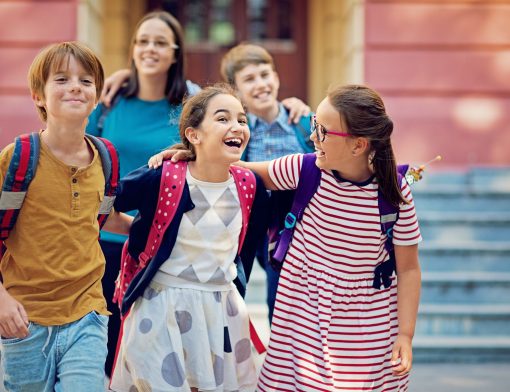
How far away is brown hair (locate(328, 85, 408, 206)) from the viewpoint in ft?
10.7

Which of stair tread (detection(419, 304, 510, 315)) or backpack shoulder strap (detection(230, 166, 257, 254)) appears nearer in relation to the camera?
backpack shoulder strap (detection(230, 166, 257, 254))

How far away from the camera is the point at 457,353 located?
5.93 m

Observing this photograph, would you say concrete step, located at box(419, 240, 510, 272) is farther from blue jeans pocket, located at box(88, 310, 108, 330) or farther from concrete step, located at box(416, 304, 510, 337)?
blue jeans pocket, located at box(88, 310, 108, 330)

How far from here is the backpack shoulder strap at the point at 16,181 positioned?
2852 mm

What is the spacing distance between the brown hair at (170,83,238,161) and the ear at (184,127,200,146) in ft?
0.07

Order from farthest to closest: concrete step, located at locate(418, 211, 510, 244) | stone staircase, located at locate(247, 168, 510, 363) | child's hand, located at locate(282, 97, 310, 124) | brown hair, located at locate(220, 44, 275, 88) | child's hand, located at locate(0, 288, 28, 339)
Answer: concrete step, located at locate(418, 211, 510, 244)
stone staircase, located at locate(247, 168, 510, 363)
brown hair, located at locate(220, 44, 275, 88)
child's hand, located at locate(282, 97, 310, 124)
child's hand, located at locate(0, 288, 28, 339)

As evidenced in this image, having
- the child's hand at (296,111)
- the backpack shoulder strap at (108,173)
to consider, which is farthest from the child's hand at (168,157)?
the child's hand at (296,111)

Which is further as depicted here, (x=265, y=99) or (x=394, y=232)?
(x=265, y=99)

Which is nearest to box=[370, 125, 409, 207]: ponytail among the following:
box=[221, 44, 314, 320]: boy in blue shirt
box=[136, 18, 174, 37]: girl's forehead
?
box=[221, 44, 314, 320]: boy in blue shirt

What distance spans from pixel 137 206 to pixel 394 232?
1.07m

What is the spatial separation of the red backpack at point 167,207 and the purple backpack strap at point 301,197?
0.56 feet

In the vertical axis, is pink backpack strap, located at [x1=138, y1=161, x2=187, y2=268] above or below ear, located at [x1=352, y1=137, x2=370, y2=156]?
below

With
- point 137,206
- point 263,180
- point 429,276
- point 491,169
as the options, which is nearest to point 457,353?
point 429,276

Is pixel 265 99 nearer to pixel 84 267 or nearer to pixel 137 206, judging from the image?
pixel 137 206
